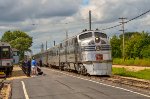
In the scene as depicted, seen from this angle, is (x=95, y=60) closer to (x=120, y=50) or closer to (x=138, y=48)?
(x=138, y=48)

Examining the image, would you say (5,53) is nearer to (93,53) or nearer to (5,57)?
(5,57)

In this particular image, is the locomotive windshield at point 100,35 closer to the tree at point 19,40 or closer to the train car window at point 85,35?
the train car window at point 85,35

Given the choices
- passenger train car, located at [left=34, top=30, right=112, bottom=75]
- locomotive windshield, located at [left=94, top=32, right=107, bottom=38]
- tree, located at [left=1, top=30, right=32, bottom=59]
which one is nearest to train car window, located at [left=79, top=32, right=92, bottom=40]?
passenger train car, located at [left=34, top=30, right=112, bottom=75]

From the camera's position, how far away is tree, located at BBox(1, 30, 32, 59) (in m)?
131

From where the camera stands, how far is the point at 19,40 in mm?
133625

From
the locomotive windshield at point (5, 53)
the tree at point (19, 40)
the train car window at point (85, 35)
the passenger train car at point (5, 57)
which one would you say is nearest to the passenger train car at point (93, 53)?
the train car window at point (85, 35)

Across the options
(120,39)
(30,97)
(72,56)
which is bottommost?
(30,97)

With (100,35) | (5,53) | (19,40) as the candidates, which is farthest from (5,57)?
(19,40)

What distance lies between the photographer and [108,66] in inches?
1358

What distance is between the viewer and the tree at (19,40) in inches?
5149

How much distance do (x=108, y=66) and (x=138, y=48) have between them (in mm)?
72001

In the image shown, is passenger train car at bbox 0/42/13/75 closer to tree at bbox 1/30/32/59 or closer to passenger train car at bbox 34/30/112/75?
passenger train car at bbox 34/30/112/75

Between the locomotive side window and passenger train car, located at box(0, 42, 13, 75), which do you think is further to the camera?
the locomotive side window

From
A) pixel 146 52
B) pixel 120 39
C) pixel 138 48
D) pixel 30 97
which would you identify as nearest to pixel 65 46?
pixel 30 97
